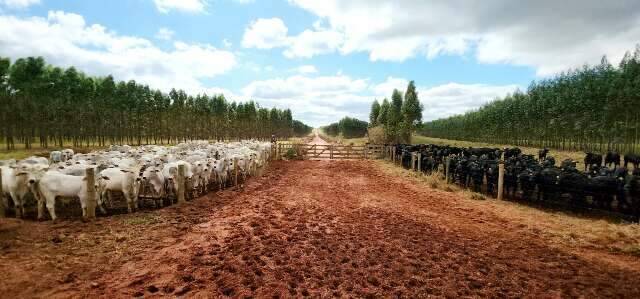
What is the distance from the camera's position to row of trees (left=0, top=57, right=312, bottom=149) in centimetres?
3641

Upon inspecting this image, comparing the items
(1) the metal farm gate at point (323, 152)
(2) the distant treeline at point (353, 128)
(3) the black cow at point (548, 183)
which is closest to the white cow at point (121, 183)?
(3) the black cow at point (548, 183)

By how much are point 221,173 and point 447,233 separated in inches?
414

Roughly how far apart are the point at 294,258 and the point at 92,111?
4666 cm

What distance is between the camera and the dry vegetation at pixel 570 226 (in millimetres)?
8109

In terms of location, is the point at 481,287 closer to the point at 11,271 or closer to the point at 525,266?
the point at 525,266

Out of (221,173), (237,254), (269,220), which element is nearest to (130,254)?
(237,254)

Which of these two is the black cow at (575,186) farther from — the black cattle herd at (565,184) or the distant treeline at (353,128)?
the distant treeline at (353,128)

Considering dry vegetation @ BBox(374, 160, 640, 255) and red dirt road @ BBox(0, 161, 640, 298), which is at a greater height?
red dirt road @ BBox(0, 161, 640, 298)

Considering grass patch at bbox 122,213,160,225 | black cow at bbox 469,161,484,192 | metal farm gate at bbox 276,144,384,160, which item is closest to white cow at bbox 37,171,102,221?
grass patch at bbox 122,213,160,225

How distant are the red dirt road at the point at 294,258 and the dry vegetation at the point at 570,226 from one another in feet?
2.41

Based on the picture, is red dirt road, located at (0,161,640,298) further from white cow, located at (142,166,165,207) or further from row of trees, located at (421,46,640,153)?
row of trees, located at (421,46,640,153)

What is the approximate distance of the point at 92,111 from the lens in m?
43.4

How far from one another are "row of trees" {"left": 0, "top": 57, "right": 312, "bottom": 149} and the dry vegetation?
42.1 meters

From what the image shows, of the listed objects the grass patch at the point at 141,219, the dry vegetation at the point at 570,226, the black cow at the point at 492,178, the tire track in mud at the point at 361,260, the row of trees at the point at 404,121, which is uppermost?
the row of trees at the point at 404,121
